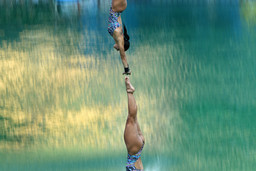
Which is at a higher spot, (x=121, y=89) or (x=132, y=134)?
(x=132, y=134)

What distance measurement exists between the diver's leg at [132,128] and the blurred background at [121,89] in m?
2.69

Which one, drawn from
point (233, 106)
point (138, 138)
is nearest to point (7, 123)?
point (233, 106)

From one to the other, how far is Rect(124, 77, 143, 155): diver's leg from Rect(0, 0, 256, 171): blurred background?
8.84 feet

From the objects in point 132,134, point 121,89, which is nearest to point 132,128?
point 132,134

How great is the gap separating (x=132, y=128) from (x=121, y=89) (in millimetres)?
4222

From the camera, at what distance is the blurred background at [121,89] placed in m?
6.86

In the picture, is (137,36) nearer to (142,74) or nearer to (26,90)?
(142,74)

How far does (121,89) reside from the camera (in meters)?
7.98

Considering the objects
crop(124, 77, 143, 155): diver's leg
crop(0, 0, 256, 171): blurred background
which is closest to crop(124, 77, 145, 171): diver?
crop(124, 77, 143, 155): diver's leg

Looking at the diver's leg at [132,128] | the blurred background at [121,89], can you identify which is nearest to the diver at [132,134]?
the diver's leg at [132,128]

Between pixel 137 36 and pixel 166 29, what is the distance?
723 mm

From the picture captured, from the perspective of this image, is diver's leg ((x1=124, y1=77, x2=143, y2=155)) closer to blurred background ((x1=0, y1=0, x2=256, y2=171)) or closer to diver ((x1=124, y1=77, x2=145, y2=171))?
diver ((x1=124, y1=77, x2=145, y2=171))

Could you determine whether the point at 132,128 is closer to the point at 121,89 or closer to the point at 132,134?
the point at 132,134

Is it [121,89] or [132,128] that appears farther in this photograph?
[121,89]
